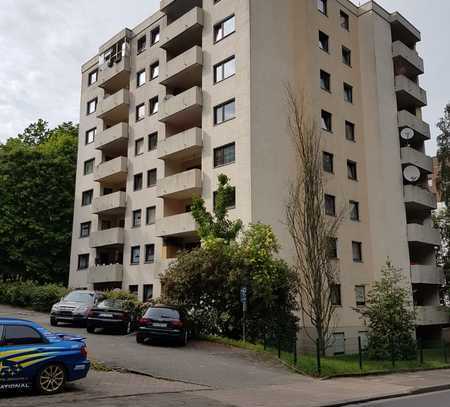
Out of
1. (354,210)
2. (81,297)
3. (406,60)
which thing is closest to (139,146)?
(81,297)

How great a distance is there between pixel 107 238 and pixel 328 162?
1585 centimetres

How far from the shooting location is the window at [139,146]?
1436 inches

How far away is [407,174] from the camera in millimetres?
35688

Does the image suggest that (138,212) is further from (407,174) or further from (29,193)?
(407,174)

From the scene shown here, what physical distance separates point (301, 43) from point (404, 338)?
57.9ft

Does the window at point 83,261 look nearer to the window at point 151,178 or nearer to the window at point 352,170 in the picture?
the window at point 151,178

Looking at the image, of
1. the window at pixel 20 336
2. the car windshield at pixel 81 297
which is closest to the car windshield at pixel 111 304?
the car windshield at pixel 81 297

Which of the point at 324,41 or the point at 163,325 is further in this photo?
the point at 324,41

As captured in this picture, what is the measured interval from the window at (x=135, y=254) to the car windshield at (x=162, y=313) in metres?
14.4

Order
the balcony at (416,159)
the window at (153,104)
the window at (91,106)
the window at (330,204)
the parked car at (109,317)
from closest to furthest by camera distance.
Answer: the parked car at (109,317) → the window at (330,204) → the window at (153,104) → the balcony at (416,159) → the window at (91,106)

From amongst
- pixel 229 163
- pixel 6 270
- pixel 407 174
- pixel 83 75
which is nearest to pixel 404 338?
pixel 229 163

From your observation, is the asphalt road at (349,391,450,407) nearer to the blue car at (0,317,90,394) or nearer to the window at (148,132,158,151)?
the blue car at (0,317,90,394)

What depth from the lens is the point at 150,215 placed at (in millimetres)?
34531

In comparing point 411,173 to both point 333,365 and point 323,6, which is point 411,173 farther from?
point 333,365
